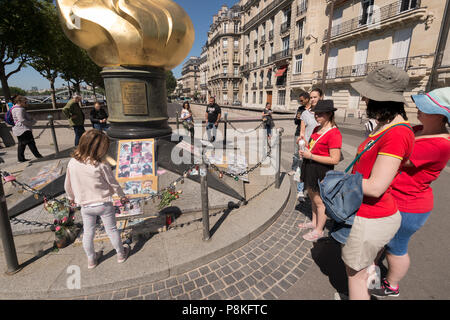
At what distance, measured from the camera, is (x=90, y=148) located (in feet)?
7.08

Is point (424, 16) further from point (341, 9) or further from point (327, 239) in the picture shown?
point (327, 239)

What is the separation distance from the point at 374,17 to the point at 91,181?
26.3m

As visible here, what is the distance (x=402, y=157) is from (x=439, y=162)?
64 centimetres

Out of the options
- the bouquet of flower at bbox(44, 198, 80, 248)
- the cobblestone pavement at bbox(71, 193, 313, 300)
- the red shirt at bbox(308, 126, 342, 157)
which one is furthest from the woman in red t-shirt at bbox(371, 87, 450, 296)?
the bouquet of flower at bbox(44, 198, 80, 248)

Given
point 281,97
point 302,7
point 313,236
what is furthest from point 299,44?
point 313,236

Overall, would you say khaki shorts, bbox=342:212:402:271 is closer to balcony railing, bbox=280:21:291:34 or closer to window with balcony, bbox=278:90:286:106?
window with balcony, bbox=278:90:286:106

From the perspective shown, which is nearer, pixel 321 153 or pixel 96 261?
pixel 96 261

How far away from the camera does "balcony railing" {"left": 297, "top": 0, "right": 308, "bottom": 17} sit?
2584 centimetres

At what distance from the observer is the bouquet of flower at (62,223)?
2850 millimetres

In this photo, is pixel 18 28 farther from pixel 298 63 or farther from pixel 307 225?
Result: pixel 298 63

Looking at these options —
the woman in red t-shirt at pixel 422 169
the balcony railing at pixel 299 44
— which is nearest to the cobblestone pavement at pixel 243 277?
the woman in red t-shirt at pixel 422 169

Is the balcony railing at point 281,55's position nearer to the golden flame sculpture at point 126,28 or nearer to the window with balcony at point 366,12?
the window with balcony at point 366,12

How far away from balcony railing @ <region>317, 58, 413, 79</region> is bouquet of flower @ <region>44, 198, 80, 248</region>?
2322cm
